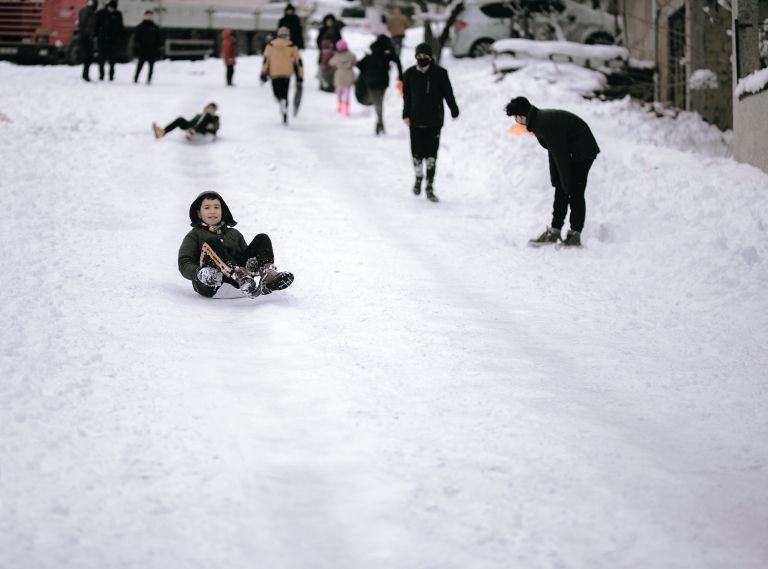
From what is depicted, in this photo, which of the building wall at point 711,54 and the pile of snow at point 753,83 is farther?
the building wall at point 711,54

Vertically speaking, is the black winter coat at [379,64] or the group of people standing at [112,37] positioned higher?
the group of people standing at [112,37]

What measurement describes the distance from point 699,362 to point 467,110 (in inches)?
454

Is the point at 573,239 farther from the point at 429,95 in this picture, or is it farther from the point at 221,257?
the point at 221,257

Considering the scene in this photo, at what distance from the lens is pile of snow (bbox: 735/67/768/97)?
10539 mm

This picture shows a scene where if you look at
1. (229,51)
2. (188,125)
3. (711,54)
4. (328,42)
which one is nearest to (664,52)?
(711,54)

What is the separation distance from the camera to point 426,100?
11180 millimetres

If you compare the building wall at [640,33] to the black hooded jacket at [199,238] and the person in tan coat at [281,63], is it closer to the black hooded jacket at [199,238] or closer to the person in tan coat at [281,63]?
the person in tan coat at [281,63]

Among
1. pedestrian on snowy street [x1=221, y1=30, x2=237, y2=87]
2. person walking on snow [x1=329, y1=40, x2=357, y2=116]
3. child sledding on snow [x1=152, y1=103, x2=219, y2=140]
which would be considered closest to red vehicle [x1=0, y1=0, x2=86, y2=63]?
pedestrian on snowy street [x1=221, y1=30, x2=237, y2=87]

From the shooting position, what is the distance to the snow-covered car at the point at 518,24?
930 inches

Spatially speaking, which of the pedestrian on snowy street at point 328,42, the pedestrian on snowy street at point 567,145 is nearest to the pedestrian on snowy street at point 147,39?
the pedestrian on snowy street at point 328,42

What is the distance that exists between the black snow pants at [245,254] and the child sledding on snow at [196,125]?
7.67m

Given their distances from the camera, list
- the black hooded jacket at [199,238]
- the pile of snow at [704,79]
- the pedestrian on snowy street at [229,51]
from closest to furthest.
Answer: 1. the black hooded jacket at [199,238]
2. the pile of snow at [704,79]
3. the pedestrian on snowy street at [229,51]

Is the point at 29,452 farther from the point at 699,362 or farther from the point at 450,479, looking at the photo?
the point at 699,362

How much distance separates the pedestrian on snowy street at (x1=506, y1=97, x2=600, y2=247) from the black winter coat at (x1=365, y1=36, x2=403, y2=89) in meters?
7.25
